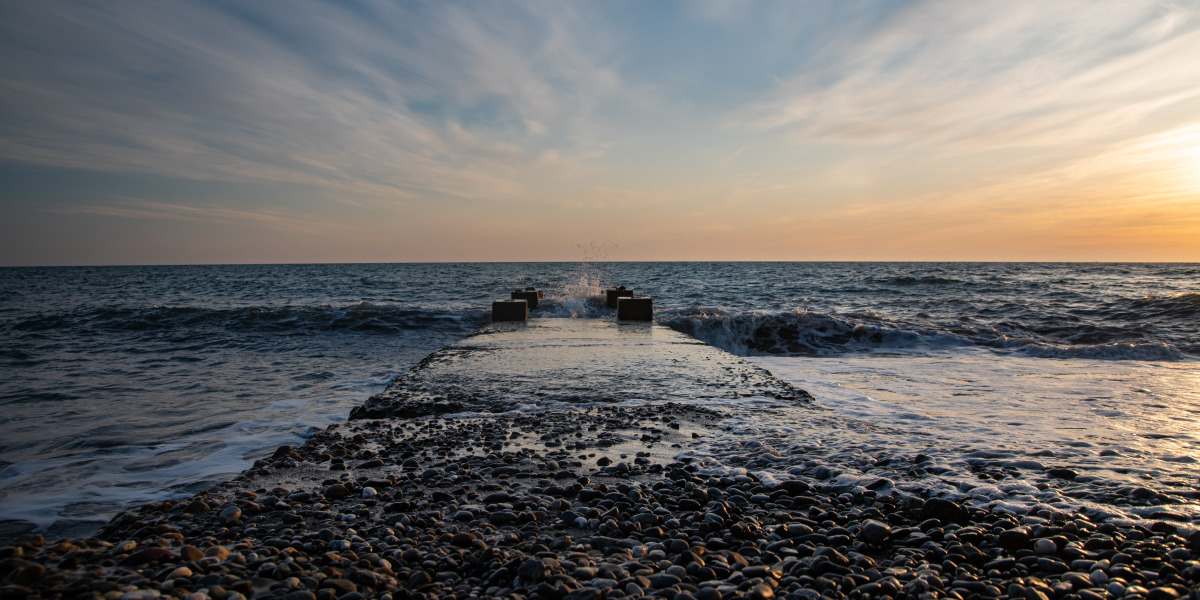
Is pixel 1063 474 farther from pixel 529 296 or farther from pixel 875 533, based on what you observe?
pixel 529 296

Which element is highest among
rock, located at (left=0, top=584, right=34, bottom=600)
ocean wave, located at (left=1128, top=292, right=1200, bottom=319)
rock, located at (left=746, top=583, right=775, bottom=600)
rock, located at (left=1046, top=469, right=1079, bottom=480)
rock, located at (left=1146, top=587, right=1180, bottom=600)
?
ocean wave, located at (left=1128, top=292, right=1200, bottom=319)

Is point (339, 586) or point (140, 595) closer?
point (140, 595)

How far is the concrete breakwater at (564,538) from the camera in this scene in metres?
2.05

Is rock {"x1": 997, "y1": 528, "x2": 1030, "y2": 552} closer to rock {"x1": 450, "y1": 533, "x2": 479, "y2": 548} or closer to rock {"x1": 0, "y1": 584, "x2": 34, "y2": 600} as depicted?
rock {"x1": 450, "y1": 533, "x2": 479, "y2": 548}

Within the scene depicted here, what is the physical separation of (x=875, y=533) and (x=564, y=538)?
4.41ft

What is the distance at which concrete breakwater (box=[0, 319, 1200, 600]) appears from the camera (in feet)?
6.72

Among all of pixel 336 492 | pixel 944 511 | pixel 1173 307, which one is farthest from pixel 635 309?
pixel 1173 307

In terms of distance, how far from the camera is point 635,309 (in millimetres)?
12055

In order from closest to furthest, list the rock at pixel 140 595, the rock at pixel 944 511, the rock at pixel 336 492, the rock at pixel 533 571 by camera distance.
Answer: the rock at pixel 140 595 < the rock at pixel 533 571 < the rock at pixel 944 511 < the rock at pixel 336 492

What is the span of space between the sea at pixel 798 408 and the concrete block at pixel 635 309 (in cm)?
178

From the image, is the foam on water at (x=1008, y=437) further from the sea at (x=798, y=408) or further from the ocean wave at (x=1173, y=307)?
the ocean wave at (x=1173, y=307)

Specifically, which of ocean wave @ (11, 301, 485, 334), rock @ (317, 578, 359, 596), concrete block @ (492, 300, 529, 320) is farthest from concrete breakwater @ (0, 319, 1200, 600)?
ocean wave @ (11, 301, 485, 334)

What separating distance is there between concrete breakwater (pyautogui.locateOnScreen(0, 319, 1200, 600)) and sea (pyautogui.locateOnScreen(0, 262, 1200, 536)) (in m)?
0.33

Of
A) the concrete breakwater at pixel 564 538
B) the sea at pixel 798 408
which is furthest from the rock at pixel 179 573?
the sea at pixel 798 408
